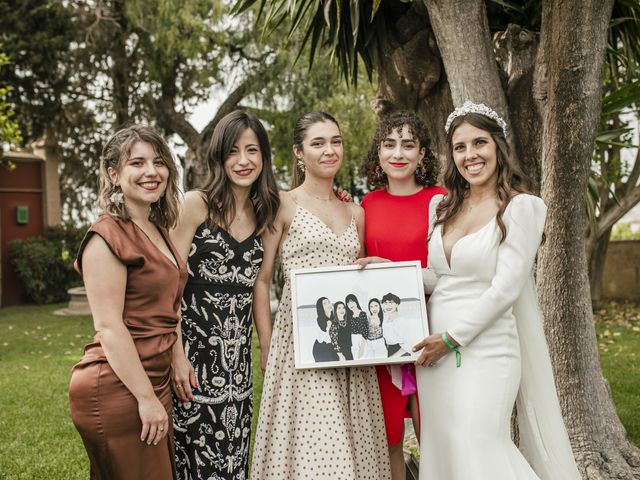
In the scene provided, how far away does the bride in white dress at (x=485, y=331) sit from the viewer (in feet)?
9.51

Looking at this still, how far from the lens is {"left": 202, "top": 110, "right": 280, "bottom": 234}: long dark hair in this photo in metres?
3.21

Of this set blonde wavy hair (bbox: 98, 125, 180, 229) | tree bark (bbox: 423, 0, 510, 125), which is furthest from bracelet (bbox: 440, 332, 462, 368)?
tree bark (bbox: 423, 0, 510, 125)

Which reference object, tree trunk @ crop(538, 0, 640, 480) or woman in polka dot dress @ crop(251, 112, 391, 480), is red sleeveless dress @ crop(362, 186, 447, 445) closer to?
woman in polka dot dress @ crop(251, 112, 391, 480)

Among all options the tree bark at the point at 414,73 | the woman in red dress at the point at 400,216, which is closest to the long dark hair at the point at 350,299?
the woman in red dress at the point at 400,216

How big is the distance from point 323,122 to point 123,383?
5.27 ft

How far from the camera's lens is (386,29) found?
203 inches

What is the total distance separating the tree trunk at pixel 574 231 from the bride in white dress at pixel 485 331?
1.05m

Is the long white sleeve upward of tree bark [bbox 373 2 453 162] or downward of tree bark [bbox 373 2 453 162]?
downward

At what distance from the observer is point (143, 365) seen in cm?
257

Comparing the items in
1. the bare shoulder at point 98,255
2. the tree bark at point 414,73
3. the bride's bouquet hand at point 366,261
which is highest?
the tree bark at point 414,73

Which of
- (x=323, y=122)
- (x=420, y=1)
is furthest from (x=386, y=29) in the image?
(x=323, y=122)

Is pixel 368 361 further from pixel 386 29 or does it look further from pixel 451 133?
pixel 386 29

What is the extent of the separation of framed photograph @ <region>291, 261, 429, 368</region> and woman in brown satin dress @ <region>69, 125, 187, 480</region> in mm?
650

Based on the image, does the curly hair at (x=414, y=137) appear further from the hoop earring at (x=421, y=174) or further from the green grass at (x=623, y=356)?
the green grass at (x=623, y=356)
